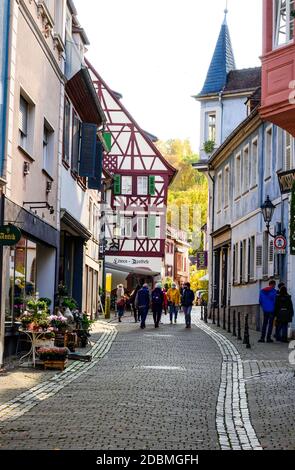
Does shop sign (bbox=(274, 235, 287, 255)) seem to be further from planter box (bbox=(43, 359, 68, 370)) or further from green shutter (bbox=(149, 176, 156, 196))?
green shutter (bbox=(149, 176, 156, 196))

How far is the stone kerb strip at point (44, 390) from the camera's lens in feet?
38.6

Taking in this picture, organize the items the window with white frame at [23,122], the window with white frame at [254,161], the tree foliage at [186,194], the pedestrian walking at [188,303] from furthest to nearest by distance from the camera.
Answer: the tree foliage at [186,194] → the window with white frame at [254,161] → the pedestrian walking at [188,303] → the window with white frame at [23,122]

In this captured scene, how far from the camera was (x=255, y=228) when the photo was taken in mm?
33969

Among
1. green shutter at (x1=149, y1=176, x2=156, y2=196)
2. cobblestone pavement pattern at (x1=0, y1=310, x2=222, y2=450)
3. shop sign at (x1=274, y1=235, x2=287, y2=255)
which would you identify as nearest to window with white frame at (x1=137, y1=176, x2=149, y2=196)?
green shutter at (x1=149, y1=176, x2=156, y2=196)

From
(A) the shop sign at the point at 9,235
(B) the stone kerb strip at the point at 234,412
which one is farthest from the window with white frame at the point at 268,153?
(A) the shop sign at the point at 9,235

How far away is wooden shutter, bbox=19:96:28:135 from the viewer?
761 inches

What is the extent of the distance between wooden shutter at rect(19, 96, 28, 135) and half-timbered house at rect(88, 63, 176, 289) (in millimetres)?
39597

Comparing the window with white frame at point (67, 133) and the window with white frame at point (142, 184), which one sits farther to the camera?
the window with white frame at point (142, 184)

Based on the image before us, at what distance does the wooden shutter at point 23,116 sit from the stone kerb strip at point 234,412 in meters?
6.01

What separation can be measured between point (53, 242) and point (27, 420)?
41.6 ft

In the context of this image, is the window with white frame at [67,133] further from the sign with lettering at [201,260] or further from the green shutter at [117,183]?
the green shutter at [117,183]
